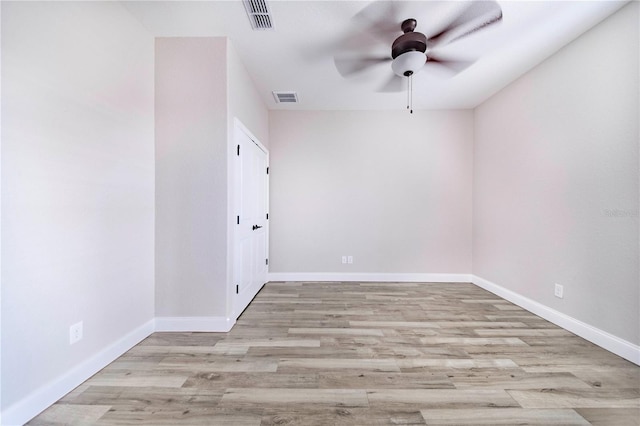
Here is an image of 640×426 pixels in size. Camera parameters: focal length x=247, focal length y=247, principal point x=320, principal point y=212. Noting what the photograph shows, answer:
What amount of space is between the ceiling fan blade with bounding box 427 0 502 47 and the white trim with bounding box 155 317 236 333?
119 inches

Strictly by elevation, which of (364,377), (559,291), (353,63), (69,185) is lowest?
(364,377)

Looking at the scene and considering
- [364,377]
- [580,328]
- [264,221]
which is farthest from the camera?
[264,221]

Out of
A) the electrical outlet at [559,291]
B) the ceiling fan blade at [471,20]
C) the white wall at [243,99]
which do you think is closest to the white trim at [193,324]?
the white wall at [243,99]

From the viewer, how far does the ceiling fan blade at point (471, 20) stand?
1.58m

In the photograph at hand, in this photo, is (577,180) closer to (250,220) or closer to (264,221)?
(250,220)

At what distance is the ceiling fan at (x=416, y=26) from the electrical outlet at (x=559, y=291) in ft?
7.66

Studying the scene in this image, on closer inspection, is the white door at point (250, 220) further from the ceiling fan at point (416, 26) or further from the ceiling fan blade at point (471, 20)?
the ceiling fan blade at point (471, 20)

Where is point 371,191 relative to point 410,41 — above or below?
below

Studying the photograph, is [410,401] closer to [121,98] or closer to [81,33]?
[121,98]

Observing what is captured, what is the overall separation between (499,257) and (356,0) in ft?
11.2

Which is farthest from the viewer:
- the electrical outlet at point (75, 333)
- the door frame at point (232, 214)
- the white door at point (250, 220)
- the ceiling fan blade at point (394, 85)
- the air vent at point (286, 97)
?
the air vent at point (286, 97)

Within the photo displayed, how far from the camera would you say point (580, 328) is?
7.27ft

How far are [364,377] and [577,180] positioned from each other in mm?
2577

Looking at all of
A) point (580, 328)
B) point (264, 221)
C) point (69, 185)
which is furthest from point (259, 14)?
point (580, 328)
